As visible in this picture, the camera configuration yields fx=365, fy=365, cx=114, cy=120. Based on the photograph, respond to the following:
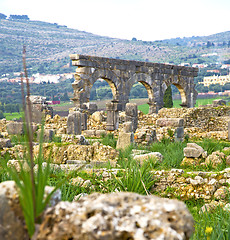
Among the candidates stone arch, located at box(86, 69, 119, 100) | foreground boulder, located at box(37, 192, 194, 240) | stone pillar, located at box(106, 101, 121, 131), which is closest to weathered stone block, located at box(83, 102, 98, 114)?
stone arch, located at box(86, 69, 119, 100)

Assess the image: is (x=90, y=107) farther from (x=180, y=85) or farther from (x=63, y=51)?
(x=63, y=51)

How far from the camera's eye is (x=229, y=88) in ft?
250

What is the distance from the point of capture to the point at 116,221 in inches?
60.0

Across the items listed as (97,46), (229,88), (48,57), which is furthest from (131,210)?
(97,46)

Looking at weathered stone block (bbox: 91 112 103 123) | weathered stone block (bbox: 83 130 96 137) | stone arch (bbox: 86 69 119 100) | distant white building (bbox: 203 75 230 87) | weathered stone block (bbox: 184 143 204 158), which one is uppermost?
stone arch (bbox: 86 69 119 100)

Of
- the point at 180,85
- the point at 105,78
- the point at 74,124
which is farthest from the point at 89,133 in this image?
the point at 180,85

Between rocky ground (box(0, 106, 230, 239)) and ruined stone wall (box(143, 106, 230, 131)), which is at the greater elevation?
rocky ground (box(0, 106, 230, 239))

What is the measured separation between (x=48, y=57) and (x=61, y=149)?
5808 inches

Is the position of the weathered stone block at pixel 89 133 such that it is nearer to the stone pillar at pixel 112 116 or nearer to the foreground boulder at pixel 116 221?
the stone pillar at pixel 112 116

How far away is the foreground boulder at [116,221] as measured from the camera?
147 cm

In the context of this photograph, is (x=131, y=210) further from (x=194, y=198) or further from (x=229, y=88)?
(x=229, y=88)

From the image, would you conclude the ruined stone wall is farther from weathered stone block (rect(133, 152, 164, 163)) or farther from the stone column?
weathered stone block (rect(133, 152, 164, 163))

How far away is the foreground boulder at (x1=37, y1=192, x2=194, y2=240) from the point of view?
1473mm

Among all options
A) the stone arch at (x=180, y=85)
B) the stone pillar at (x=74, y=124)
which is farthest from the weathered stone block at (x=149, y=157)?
the stone arch at (x=180, y=85)
